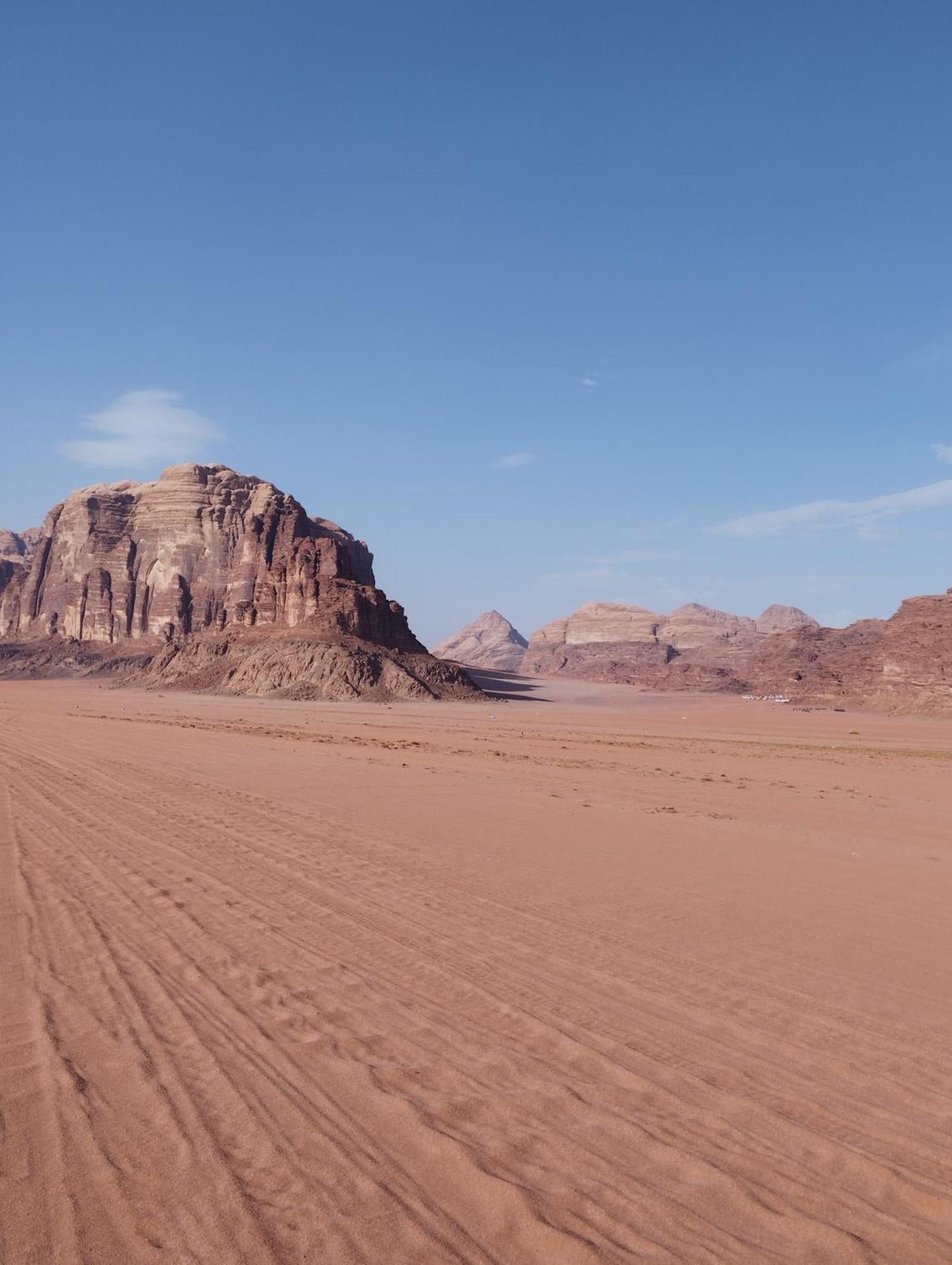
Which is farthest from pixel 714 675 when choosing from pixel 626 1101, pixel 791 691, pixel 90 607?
pixel 626 1101

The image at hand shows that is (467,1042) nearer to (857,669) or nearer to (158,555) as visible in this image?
(857,669)

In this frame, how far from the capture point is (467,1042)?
187 inches

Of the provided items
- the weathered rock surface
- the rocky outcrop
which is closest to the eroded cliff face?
the weathered rock surface

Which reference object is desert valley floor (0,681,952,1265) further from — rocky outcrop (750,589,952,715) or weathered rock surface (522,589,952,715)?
weathered rock surface (522,589,952,715)

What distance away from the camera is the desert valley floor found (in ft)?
10.4

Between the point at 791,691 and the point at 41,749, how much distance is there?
8439 centimetres

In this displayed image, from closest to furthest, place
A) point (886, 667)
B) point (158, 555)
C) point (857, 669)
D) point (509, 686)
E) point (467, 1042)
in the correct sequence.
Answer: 1. point (467, 1042)
2. point (886, 667)
3. point (857, 669)
4. point (509, 686)
5. point (158, 555)

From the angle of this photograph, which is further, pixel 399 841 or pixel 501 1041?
pixel 399 841

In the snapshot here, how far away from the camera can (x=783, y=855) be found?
11.0 metres

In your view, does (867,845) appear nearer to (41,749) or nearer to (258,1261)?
(258,1261)

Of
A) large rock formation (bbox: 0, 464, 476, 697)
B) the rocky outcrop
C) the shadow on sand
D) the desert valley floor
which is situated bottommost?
the shadow on sand

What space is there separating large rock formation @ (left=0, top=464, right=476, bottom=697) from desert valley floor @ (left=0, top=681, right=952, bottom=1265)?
78593 mm

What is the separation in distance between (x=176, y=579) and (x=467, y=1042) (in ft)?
469

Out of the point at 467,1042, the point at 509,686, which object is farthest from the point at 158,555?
the point at 467,1042
